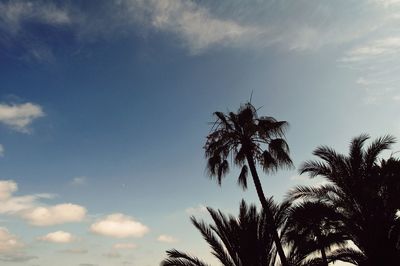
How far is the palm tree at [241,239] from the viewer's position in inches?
565

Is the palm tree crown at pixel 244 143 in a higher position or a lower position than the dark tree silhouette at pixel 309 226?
higher

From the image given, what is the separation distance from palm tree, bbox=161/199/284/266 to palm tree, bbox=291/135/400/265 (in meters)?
1.81

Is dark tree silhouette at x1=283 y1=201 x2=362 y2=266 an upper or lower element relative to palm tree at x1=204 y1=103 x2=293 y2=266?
lower

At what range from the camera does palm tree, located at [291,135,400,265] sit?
43.9 feet

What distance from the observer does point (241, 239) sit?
14617 millimetres

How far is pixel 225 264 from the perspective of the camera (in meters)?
14.9

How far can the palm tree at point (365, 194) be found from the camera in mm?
13391

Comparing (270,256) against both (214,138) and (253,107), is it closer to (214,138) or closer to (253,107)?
(214,138)

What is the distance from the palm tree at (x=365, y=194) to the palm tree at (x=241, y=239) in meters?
1.81

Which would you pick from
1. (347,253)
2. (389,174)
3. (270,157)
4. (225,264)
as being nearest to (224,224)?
(225,264)

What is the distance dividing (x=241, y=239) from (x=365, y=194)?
17.2 feet

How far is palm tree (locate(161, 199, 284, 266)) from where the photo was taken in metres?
14.4

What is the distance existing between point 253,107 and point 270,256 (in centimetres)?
705

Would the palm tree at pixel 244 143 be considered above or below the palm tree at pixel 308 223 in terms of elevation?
above
